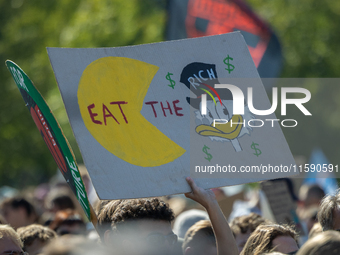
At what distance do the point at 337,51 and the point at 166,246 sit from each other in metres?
13.7

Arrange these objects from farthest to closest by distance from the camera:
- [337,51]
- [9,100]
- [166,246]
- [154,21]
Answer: [9,100] < [337,51] < [154,21] < [166,246]

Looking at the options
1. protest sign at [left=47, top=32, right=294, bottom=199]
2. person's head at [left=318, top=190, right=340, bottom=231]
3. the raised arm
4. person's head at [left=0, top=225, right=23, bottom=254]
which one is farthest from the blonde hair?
person's head at [left=318, top=190, right=340, bottom=231]

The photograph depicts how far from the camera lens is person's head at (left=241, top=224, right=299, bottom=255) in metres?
2.89

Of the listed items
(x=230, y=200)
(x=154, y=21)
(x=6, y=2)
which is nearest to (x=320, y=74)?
(x=154, y=21)

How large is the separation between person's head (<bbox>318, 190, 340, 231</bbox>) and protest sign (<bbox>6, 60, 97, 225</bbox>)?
1.33 metres

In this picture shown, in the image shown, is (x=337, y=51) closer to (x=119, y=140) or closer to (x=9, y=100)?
(x=9, y=100)

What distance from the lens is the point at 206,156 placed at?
2406mm

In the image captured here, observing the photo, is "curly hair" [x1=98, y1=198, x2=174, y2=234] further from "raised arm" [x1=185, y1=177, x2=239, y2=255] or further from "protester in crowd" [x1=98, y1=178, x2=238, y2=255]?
"raised arm" [x1=185, y1=177, x2=239, y2=255]

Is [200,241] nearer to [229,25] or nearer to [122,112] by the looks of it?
[122,112]

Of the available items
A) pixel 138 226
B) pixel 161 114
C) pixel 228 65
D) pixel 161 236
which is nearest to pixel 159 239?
pixel 161 236

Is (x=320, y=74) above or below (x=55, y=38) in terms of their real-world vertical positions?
below

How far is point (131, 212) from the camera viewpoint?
2357 millimetres

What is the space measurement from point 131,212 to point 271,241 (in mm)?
1038

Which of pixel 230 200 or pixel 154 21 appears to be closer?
pixel 230 200
